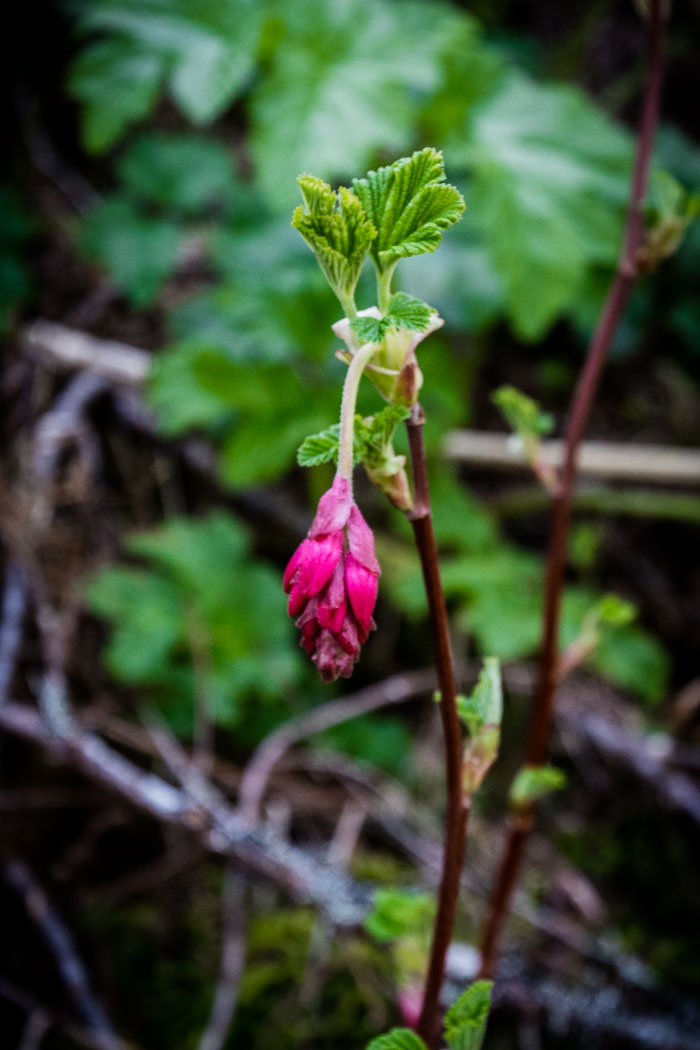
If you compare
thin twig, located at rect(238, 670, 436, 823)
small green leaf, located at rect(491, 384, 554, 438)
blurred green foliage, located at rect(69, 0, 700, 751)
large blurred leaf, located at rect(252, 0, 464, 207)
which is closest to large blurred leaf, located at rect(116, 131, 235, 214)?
blurred green foliage, located at rect(69, 0, 700, 751)

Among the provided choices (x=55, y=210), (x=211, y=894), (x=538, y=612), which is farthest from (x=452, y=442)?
(x=55, y=210)

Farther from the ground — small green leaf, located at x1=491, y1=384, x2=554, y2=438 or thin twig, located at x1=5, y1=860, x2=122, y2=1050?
small green leaf, located at x1=491, y1=384, x2=554, y2=438

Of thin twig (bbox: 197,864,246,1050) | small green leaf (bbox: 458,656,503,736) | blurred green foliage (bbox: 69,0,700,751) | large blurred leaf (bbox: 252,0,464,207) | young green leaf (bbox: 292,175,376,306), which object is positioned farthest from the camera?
blurred green foliage (bbox: 69,0,700,751)

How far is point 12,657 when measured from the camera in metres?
2.03

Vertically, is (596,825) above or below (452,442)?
below

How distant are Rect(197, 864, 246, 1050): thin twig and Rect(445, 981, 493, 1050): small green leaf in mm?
1157

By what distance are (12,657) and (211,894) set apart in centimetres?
87

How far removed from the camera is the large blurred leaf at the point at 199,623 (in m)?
2.14

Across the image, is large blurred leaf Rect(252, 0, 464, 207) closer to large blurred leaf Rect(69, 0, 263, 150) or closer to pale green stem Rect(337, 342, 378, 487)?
large blurred leaf Rect(69, 0, 263, 150)

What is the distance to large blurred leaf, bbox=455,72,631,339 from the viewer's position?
197 centimetres

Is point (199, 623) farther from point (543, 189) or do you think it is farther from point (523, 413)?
point (543, 189)

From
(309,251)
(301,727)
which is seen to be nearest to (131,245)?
(309,251)

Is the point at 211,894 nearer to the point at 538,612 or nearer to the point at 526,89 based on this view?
the point at 538,612

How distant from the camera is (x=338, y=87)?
1.88 m
